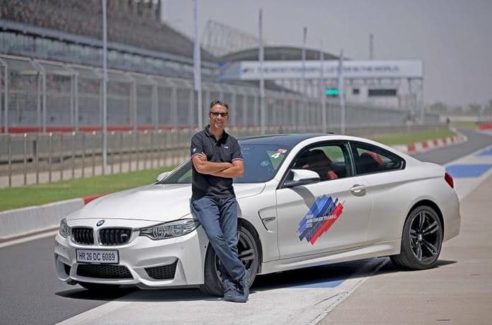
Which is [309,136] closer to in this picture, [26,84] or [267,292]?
[267,292]

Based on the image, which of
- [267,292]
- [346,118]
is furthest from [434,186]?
[346,118]

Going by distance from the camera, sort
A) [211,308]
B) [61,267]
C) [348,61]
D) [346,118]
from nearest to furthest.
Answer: [211,308], [61,267], [346,118], [348,61]

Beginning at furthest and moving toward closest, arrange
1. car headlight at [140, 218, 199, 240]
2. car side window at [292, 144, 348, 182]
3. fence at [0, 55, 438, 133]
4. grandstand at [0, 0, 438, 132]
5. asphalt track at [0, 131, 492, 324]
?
grandstand at [0, 0, 438, 132] → fence at [0, 55, 438, 133] → car side window at [292, 144, 348, 182] → car headlight at [140, 218, 199, 240] → asphalt track at [0, 131, 492, 324]

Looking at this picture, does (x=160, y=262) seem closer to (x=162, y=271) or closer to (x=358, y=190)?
(x=162, y=271)

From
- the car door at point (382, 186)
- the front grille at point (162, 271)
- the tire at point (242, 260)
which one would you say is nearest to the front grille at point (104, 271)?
the front grille at point (162, 271)

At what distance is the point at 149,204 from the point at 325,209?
1784 mm

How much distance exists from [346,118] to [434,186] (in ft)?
216

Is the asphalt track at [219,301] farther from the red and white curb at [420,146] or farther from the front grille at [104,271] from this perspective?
the red and white curb at [420,146]

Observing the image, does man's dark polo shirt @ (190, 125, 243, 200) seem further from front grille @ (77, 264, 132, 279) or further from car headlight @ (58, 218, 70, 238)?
car headlight @ (58, 218, 70, 238)

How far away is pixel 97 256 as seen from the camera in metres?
10.4

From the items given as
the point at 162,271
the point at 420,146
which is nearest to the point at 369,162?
the point at 162,271

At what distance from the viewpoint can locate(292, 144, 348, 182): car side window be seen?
1161cm

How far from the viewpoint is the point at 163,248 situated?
33.4ft

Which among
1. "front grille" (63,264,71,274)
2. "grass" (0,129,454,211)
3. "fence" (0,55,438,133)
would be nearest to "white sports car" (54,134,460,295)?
"front grille" (63,264,71,274)
